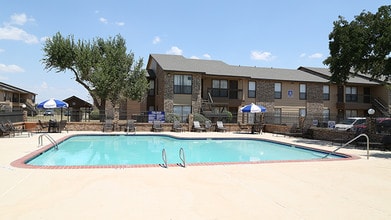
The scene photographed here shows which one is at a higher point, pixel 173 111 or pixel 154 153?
pixel 173 111

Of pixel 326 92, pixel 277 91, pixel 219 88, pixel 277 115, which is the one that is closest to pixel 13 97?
pixel 219 88

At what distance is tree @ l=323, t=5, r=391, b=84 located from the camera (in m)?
16.0

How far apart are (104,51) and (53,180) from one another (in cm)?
2590

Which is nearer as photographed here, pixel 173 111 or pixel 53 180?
pixel 53 180

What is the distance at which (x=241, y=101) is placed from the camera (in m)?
31.5

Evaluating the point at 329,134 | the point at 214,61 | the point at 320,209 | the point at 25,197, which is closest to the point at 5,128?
the point at 25,197

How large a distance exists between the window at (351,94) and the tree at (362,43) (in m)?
18.1

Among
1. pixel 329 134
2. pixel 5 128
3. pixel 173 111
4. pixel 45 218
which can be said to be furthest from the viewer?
pixel 173 111

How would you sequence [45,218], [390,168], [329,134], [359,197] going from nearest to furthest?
[45,218] → [359,197] → [390,168] → [329,134]

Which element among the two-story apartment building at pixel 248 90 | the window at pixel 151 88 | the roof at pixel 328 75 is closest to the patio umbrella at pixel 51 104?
the two-story apartment building at pixel 248 90

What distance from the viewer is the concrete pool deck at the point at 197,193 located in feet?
16.1

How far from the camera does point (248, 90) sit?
32.6 meters

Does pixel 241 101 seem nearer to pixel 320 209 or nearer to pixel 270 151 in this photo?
pixel 270 151

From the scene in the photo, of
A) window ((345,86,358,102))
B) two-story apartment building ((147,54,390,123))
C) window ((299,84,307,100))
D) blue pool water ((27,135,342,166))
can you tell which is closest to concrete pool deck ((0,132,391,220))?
blue pool water ((27,135,342,166))
